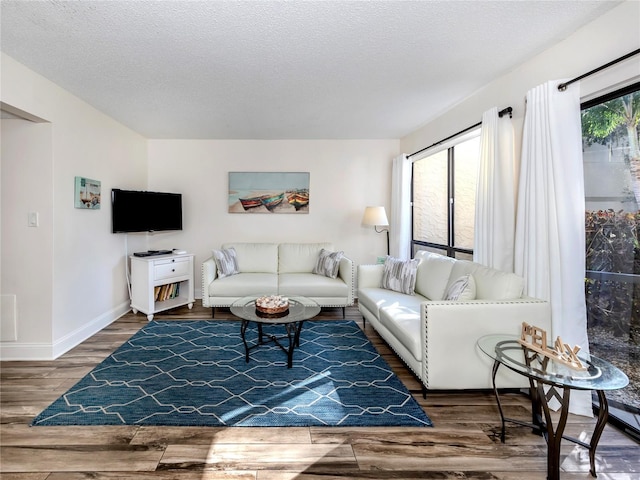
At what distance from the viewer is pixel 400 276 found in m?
3.39

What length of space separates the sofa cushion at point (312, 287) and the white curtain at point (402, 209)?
3.54ft

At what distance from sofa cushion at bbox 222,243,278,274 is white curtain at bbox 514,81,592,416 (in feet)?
10.5

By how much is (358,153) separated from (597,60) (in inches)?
125

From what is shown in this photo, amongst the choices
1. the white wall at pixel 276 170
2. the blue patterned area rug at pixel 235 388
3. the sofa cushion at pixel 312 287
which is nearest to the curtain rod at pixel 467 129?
the white wall at pixel 276 170

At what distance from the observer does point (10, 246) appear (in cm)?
276

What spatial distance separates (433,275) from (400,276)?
1.23 ft

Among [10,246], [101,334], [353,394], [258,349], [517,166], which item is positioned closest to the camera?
[353,394]

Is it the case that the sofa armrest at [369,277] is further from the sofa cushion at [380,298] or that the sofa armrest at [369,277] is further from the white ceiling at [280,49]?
the white ceiling at [280,49]

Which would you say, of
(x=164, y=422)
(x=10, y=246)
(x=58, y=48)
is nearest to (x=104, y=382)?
(x=164, y=422)

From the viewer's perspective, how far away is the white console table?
3.83 m

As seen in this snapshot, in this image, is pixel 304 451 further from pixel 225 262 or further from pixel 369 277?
pixel 225 262

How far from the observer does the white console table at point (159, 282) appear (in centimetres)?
383

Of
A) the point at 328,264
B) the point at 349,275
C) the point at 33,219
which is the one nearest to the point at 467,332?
the point at 349,275

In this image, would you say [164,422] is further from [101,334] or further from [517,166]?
[517,166]
